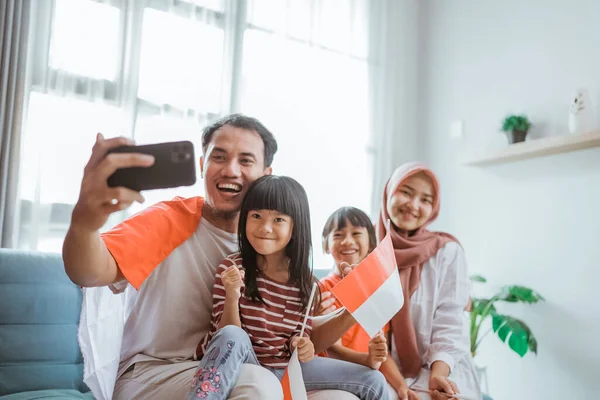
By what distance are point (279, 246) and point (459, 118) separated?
7.60ft

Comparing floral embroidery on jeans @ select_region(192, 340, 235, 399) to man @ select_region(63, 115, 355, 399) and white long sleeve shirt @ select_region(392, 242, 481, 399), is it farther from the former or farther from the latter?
white long sleeve shirt @ select_region(392, 242, 481, 399)

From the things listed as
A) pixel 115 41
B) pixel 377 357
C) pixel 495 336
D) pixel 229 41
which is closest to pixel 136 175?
pixel 377 357

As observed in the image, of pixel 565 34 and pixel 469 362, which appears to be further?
pixel 565 34

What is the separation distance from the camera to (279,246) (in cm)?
119

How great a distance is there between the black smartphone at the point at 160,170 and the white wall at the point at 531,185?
2.17 m

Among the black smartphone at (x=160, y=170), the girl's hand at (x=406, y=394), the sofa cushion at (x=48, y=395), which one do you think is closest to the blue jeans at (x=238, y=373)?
the girl's hand at (x=406, y=394)

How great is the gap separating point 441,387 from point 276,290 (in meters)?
0.63

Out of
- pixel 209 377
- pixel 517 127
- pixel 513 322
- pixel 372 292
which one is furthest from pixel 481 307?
pixel 209 377

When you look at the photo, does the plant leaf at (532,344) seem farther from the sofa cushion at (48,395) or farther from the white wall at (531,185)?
the sofa cushion at (48,395)

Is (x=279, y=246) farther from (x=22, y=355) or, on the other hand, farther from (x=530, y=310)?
(x=530, y=310)

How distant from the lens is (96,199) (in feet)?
2.60

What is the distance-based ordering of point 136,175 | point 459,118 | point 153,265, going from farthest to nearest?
1. point 459,118
2. point 153,265
3. point 136,175

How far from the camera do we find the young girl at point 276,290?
3.70ft

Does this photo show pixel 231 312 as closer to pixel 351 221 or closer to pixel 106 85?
pixel 351 221
